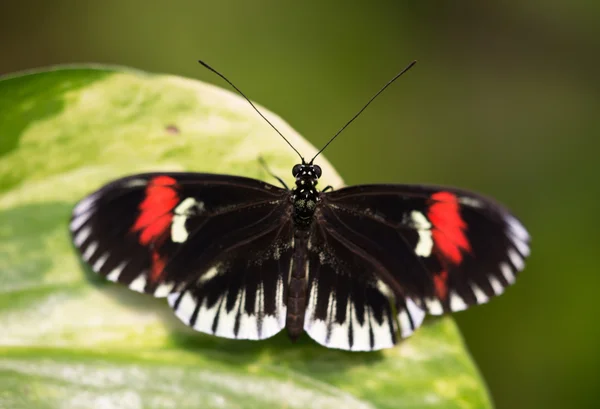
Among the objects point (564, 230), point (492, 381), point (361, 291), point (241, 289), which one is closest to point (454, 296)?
point (361, 291)

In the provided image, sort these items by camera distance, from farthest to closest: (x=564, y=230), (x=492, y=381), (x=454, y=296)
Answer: (x=564, y=230) → (x=492, y=381) → (x=454, y=296)

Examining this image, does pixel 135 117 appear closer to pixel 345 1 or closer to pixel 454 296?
pixel 454 296

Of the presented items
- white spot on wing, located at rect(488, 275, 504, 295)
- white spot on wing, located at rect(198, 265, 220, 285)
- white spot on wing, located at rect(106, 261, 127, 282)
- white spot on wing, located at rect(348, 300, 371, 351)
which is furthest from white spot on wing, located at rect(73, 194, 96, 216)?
white spot on wing, located at rect(488, 275, 504, 295)

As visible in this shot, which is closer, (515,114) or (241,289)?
(241,289)

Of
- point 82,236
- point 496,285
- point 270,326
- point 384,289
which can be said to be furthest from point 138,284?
point 496,285

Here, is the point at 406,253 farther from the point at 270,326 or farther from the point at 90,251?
the point at 90,251

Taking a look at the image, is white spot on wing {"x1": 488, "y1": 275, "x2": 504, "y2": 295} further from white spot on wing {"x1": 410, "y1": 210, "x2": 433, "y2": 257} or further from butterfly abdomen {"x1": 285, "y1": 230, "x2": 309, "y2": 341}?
butterfly abdomen {"x1": 285, "y1": 230, "x2": 309, "y2": 341}

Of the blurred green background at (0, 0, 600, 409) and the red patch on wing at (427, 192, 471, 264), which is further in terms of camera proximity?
the blurred green background at (0, 0, 600, 409)
